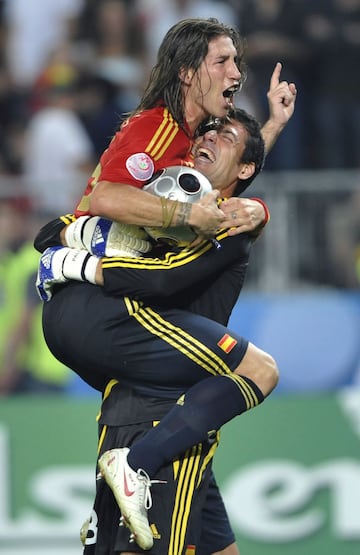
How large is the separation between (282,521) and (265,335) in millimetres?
1174

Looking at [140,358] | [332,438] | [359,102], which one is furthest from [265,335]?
[140,358]

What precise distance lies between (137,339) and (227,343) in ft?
1.12

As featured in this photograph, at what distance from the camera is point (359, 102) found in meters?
10.0

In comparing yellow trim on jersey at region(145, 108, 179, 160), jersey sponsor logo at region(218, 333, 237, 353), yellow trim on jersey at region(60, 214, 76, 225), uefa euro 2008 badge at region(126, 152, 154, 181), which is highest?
yellow trim on jersey at region(145, 108, 179, 160)

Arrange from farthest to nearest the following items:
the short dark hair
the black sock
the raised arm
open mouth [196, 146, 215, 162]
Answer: the raised arm
open mouth [196, 146, 215, 162]
the short dark hair
the black sock

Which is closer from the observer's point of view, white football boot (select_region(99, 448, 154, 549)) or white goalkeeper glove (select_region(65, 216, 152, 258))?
white football boot (select_region(99, 448, 154, 549))

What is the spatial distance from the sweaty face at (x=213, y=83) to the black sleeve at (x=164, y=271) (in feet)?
1.58

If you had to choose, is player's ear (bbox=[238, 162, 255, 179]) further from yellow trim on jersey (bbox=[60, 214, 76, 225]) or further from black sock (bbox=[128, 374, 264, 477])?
black sock (bbox=[128, 374, 264, 477])

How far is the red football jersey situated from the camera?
4766 mm

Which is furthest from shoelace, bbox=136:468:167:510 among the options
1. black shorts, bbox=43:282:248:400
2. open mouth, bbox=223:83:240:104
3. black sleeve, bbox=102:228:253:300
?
open mouth, bbox=223:83:240:104

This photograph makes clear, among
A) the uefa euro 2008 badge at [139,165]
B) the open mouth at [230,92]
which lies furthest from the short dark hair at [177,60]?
the uefa euro 2008 badge at [139,165]

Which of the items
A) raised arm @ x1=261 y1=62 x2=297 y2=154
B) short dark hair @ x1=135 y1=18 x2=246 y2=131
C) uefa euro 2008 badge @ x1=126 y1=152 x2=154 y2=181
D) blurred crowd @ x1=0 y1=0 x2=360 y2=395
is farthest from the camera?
blurred crowd @ x1=0 y1=0 x2=360 y2=395

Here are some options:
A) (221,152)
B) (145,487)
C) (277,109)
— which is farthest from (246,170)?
(145,487)

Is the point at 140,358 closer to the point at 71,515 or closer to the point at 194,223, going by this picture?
the point at 194,223
